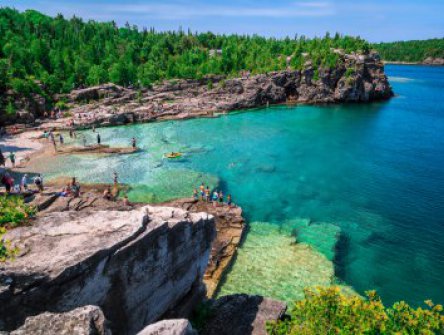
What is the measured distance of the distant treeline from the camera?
94750 millimetres

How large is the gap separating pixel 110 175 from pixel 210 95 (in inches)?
2480

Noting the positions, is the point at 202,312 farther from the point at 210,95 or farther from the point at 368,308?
the point at 210,95

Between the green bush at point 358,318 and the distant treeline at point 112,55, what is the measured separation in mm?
78700

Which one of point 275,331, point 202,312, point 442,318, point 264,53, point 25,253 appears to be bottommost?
point 202,312

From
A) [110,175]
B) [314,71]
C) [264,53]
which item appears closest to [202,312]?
[110,175]

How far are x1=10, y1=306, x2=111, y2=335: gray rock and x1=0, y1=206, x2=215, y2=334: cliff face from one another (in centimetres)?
217

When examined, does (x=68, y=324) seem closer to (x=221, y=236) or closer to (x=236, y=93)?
(x=221, y=236)

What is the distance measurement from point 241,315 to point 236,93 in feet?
312

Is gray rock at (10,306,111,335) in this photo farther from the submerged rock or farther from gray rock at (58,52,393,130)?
gray rock at (58,52,393,130)

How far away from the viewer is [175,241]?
56.7 ft

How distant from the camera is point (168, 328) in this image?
11461 millimetres

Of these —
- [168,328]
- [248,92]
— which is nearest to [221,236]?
[168,328]

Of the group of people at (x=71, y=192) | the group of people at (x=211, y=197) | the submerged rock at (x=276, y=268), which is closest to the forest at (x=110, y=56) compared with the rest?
the group of people at (x=71, y=192)

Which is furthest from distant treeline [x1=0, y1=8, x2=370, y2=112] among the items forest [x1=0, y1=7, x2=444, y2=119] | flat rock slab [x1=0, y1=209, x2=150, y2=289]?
flat rock slab [x1=0, y1=209, x2=150, y2=289]
